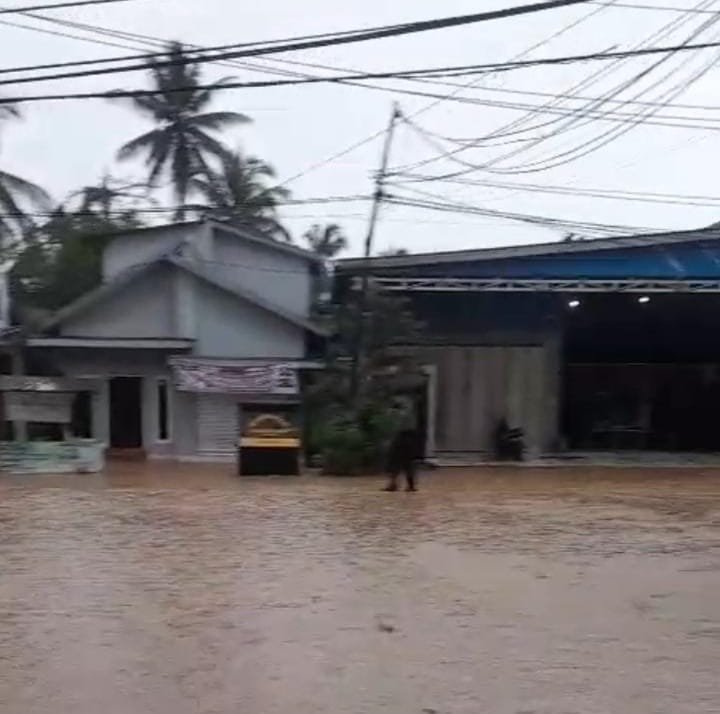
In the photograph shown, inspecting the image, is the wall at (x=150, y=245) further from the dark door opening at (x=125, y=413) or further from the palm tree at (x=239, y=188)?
the palm tree at (x=239, y=188)

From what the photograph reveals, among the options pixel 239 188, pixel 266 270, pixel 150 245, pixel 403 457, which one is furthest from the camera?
pixel 239 188

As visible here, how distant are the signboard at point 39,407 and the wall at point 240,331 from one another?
339 cm

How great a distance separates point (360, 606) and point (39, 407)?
18.8m

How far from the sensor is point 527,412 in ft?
95.5

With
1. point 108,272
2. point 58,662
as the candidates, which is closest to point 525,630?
point 58,662

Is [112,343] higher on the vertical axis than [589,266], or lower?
lower

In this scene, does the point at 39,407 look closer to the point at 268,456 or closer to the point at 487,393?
the point at 268,456

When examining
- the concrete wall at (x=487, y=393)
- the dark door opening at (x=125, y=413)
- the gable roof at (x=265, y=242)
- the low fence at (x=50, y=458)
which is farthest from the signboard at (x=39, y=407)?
the concrete wall at (x=487, y=393)

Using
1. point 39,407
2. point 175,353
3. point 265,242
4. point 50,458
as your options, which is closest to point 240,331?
point 175,353

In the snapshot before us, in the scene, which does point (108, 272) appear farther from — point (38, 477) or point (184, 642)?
point (184, 642)

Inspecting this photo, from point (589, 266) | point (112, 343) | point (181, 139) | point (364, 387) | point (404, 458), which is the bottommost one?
point (404, 458)

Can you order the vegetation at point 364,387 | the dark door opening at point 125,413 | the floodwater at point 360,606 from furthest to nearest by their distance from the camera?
the dark door opening at point 125,413, the vegetation at point 364,387, the floodwater at point 360,606

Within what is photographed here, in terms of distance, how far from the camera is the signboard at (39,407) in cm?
2825

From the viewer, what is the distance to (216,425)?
98.1 feet
